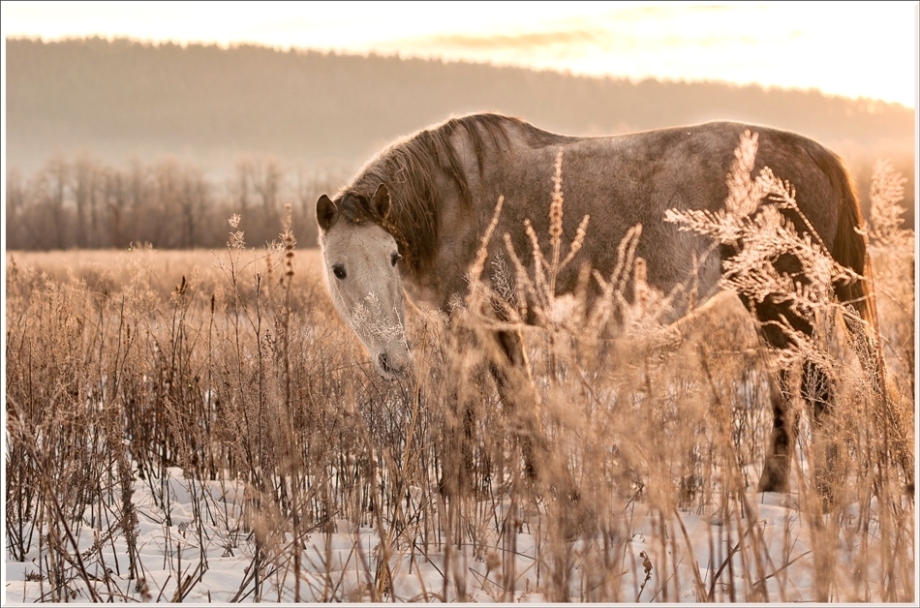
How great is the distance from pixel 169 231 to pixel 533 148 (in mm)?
54941

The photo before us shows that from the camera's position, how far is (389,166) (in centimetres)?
470

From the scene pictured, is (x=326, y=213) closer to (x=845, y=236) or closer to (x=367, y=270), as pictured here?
(x=367, y=270)

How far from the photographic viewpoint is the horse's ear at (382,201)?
4254mm

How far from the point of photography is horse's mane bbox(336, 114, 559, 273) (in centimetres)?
459

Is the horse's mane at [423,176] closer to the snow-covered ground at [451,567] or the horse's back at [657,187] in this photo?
the horse's back at [657,187]

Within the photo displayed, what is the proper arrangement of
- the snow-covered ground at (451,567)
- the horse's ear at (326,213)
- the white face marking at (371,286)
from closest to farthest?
1. the snow-covered ground at (451,567)
2. the white face marking at (371,286)
3. the horse's ear at (326,213)

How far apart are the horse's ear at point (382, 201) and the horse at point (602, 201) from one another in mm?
58

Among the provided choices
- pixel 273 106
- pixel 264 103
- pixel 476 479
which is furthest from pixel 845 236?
pixel 273 106

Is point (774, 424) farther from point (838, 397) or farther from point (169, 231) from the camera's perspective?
point (169, 231)

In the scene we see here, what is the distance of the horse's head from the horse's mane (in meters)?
0.08

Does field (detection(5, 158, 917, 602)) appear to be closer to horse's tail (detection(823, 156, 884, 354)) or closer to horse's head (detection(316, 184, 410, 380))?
horse's head (detection(316, 184, 410, 380))

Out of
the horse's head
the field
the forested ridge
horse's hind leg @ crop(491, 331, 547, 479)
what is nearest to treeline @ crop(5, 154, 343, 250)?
the forested ridge

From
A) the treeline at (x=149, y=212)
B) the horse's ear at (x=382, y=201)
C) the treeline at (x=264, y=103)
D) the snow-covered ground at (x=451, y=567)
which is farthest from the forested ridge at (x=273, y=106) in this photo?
the snow-covered ground at (x=451, y=567)

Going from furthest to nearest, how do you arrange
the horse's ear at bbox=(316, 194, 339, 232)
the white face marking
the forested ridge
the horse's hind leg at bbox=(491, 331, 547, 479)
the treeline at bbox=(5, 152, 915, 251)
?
the forested ridge
the treeline at bbox=(5, 152, 915, 251)
the horse's ear at bbox=(316, 194, 339, 232)
the white face marking
the horse's hind leg at bbox=(491, 331, 547, 479)
